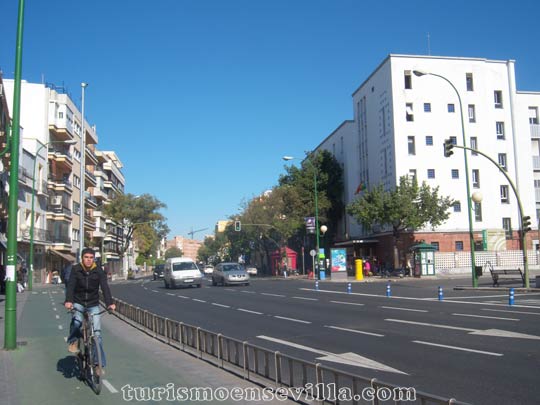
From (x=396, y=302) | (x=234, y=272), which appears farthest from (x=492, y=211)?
(x=396, y=302)

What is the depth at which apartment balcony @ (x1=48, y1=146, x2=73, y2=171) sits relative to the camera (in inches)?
2263

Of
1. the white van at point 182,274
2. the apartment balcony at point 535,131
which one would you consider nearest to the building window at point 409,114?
the apartment balcony at point 535,131

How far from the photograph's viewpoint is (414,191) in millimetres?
46219

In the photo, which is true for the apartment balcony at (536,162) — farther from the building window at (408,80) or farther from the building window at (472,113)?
the building window at (408,80)

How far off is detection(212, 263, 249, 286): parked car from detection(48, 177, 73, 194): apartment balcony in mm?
24200

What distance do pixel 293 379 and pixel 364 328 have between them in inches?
270

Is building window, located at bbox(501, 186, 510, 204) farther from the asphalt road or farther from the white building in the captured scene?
the asphalt road

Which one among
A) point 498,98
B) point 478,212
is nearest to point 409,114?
point 498,98

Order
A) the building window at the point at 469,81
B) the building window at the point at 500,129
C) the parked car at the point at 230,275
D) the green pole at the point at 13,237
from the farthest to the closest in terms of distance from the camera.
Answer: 1. the building window at the point at 500,129
2. the building window at the point at 469,81
3. the parked car at the point at 230,275
4. the green pole at the point at 13,237

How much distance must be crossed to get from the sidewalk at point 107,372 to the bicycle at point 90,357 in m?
0.13

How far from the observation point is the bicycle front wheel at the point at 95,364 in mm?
7180

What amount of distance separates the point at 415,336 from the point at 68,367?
278 inches

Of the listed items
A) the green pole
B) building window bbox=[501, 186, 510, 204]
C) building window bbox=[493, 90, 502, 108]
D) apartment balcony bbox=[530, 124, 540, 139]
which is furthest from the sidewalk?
apartment balcony bbox=[530, 124, 540, 139]

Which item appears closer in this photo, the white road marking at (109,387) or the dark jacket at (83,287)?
the white road marking at (109,387)
